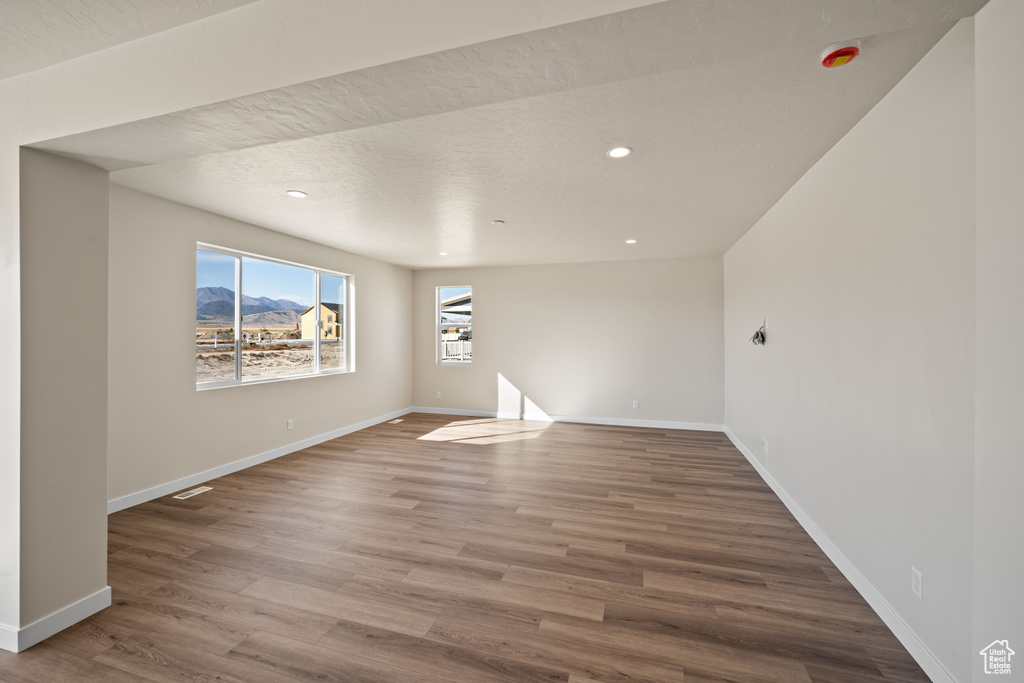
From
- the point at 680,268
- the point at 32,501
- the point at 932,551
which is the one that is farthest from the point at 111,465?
the point at 680,268

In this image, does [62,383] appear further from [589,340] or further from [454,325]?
[589,340]

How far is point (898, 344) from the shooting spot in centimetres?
185

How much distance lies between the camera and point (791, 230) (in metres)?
3.19

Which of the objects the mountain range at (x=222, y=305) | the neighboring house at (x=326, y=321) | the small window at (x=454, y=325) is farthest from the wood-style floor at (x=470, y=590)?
the small window at (x=454, y=325)

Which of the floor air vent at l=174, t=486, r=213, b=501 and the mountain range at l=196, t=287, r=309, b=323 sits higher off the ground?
the mountain range at l=196, t=287, r=309, b=323

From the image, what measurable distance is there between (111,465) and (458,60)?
387 centimetres

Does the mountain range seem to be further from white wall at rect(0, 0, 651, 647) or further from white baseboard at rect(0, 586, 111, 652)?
white baseboard at rect(0, 586, 111, 652)

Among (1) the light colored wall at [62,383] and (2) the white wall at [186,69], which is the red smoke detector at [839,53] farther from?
(1) the light colored wall at [62,383]

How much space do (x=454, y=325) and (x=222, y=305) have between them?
3.69 m

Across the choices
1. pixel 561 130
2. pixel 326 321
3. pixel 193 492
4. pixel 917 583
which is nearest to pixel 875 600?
pixel 917 583

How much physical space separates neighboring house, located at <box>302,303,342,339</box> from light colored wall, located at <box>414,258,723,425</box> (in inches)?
73.0

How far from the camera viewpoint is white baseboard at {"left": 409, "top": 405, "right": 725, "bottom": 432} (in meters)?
6.09

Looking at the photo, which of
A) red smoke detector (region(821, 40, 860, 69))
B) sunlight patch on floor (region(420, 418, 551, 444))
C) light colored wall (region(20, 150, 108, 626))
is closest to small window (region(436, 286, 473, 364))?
sunlight patch on floor (region(420, 418, 551, 444))

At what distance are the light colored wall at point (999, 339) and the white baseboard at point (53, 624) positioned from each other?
3.47 metres
